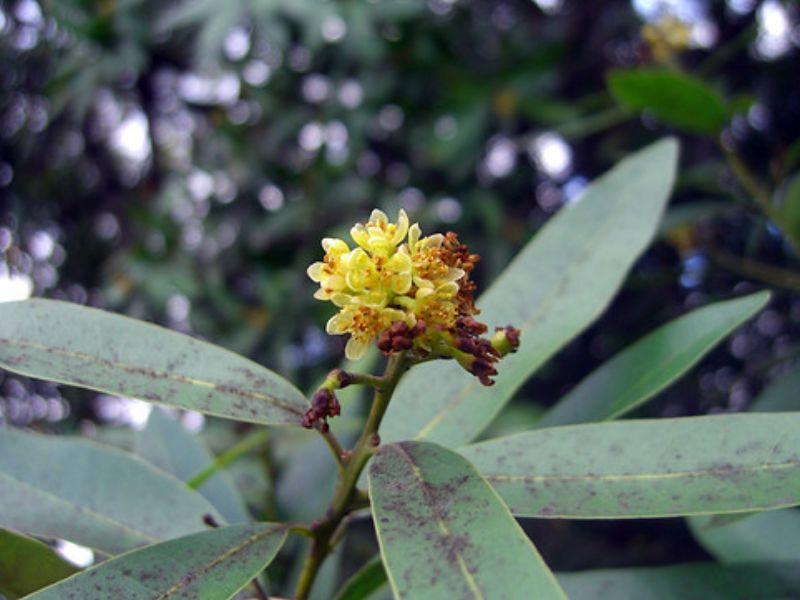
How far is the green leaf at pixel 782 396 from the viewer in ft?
3.53

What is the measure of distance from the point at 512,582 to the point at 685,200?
197 cm

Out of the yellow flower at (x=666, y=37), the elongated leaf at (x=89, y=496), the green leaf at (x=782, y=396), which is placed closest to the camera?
the elongated leaf at (x=89, y=496)

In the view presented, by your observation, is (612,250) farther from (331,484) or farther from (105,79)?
(105,79)

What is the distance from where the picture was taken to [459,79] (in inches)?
88.4

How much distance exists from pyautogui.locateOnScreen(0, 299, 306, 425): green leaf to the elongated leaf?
0.20m

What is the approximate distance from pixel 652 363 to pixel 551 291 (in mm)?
139

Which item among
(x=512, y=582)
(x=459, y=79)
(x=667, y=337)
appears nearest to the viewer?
(x=512, y=582)

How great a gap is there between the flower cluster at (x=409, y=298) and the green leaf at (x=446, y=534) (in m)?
0.08

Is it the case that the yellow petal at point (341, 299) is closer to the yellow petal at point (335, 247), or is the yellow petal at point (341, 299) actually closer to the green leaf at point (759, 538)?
the yellow petal at point (335, 247)

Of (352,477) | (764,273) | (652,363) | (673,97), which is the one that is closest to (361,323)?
(352,477)

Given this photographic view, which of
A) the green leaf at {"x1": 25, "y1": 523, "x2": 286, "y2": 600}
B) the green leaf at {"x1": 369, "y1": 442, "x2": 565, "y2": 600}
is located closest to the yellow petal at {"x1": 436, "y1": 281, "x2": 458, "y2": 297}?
the green leaf at {"x1": 369, "y1": 442, "x2": 565, "y2": 600}

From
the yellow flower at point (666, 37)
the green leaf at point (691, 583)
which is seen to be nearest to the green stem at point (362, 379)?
the green leaf at point (691, 583)

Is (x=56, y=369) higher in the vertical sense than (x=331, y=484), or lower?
lower

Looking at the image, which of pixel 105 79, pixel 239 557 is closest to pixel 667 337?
pixel 239 557
